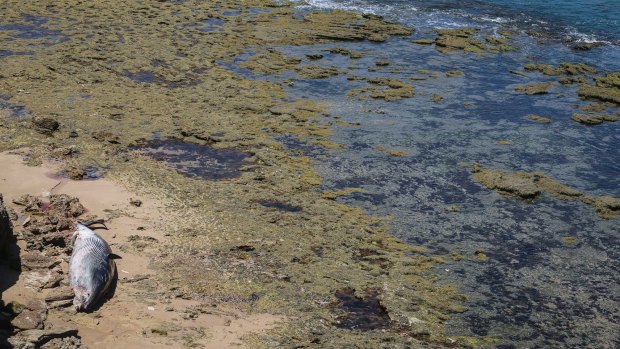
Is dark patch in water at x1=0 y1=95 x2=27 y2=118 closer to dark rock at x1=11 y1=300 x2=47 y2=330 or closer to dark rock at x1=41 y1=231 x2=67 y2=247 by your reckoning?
dark rock at x1=41 y1=231 x2=67 y2=247

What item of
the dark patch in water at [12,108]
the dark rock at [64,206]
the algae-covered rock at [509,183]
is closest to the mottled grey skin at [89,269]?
the dark rock at [64,206]

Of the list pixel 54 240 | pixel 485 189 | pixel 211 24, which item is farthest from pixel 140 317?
pixel 211 24

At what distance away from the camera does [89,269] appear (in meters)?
7.32

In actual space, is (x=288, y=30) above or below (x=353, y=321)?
above

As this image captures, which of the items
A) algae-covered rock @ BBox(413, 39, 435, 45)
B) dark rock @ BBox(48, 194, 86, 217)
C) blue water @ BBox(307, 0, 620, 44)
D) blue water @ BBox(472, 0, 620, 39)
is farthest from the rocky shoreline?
blue water @ BBox(472, 0, 620, 39)

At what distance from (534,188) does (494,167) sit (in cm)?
87

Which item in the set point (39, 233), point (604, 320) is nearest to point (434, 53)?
point (604, 320)

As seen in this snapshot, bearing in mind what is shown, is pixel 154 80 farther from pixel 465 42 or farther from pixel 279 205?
→ pixel 465 42

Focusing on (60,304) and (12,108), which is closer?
(60,304)

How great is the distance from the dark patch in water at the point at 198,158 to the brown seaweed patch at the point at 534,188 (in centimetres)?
359

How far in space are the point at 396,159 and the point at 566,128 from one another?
3723mm

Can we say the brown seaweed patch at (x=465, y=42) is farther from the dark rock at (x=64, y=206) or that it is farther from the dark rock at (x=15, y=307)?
the dark rock at (x=15, y=307)

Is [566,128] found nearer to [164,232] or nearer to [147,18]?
[164,232]

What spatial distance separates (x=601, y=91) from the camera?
1473cm
